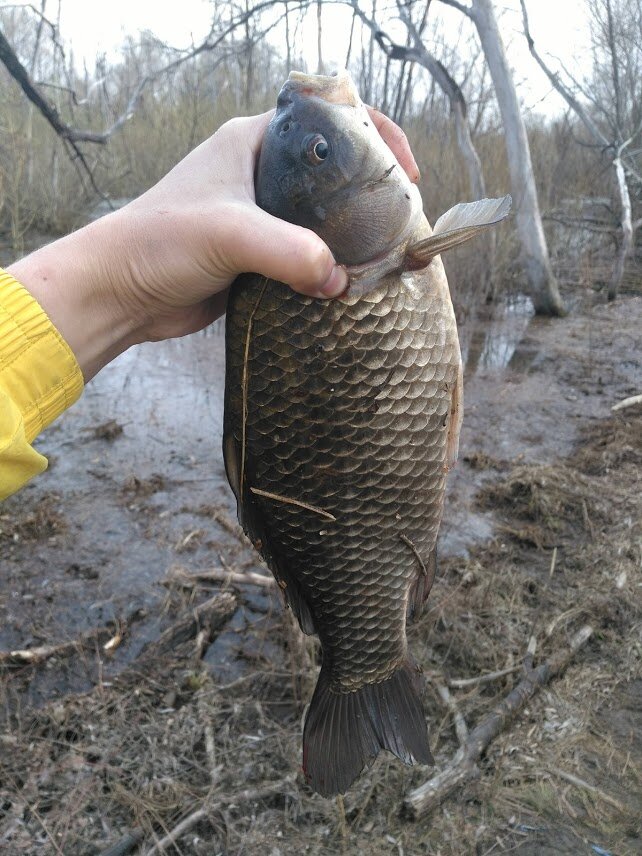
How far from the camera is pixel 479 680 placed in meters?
2.84

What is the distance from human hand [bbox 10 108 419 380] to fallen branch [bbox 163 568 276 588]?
2.05 meters

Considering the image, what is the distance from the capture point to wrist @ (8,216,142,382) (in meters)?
1.62

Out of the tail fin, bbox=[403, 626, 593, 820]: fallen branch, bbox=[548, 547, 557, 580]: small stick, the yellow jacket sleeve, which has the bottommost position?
bbox=[548, 547, 557, 580]: small stick

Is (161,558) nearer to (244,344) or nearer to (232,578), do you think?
(232,578)

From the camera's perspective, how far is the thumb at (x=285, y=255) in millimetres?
1325

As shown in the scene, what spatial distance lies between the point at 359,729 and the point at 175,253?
1358mm

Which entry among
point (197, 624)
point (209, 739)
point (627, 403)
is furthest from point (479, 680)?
point (627, 403)

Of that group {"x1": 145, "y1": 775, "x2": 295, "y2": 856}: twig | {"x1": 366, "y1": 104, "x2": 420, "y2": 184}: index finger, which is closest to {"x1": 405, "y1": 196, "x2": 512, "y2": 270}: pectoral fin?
{"x1": 366, "y1": 104, "x2": 420, "y2": 184}: index finger

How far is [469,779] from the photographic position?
94.4 inches

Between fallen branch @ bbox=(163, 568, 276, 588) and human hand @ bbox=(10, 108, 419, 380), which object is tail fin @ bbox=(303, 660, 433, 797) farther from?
fallen branch @ bbox=(163, 568, 276, 588)

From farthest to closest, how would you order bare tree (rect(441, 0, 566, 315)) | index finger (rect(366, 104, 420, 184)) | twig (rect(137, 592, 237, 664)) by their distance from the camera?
bare tree (rect(441, 0, 566, 315)), twig (rect(137, 592, 237, 664)), index finger (rect(366, 104, 420, 184))

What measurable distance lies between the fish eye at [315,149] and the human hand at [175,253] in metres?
0.17

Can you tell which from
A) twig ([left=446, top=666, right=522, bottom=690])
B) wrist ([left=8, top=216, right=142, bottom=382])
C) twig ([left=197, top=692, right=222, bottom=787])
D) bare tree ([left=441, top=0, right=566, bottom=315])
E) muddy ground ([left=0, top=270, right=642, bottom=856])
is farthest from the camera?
bare tree ([left=441, top=0, right=566, bottom=315])

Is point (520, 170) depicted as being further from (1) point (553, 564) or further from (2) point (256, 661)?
(2) point (256, 661)
